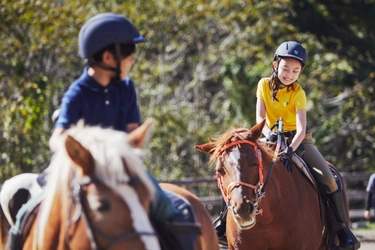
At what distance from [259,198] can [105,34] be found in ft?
9.78

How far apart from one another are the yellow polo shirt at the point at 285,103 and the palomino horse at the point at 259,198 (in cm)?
58

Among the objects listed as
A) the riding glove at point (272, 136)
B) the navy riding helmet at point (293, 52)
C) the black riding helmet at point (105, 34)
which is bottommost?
the riding glove at point (272, 136)

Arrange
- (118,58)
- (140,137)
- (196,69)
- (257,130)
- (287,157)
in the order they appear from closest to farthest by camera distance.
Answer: (140,137) < (118,58) < (257,130) < (287,157) < (196,69)

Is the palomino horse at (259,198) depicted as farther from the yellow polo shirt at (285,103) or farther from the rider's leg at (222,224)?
the yellow polo shirt at (285,103)

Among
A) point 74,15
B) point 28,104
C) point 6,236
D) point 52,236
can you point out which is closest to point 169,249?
point 52,236

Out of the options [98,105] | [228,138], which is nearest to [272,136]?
[228,138]

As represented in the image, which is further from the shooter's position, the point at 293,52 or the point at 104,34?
the point at 293,52

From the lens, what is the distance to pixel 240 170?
7270 mm

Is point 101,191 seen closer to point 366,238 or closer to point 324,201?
point 324,201

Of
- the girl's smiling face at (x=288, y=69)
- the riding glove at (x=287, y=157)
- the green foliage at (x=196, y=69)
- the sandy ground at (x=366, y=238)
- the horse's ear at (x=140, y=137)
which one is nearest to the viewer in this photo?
the horse's ear at (x=140, y=137)

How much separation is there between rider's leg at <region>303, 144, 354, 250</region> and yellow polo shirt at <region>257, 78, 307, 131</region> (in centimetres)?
36

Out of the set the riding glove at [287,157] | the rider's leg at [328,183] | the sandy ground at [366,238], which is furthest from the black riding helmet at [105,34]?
the sandy ground at [366,238]

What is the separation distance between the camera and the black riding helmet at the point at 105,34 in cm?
486

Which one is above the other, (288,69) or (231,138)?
(288,69)
